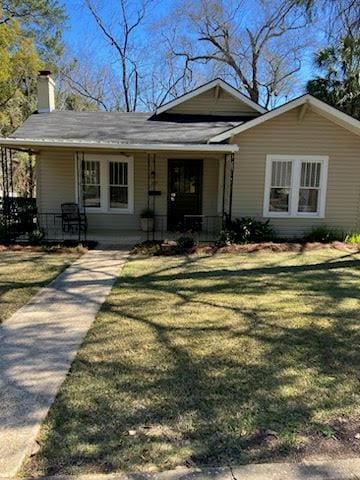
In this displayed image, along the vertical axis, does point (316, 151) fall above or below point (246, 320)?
above

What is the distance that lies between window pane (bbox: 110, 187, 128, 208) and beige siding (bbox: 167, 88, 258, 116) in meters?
3.45

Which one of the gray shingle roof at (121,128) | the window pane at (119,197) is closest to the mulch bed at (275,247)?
the gray shingle roof at (121,128)

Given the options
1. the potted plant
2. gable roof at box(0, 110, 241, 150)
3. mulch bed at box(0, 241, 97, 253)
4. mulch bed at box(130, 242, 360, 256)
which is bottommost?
mulch bed at box(0, 241, 97, 253)

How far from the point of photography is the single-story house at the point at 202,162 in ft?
35.0

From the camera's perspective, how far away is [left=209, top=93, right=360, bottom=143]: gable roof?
10.2 m

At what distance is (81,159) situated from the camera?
1196 cm

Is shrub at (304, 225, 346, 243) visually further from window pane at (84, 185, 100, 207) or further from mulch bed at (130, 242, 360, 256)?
window pane at (84, 185, 100, 207)

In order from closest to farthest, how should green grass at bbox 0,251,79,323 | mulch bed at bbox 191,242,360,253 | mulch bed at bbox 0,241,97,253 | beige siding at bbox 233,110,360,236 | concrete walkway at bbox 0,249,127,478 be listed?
1. concrete walkway at bbox 0,249,127,478
2. green grass at bbox 0,251,79,323
3. mulch bed at bbox 0,241,97,253
4. mulch bed at bbox 191,242,360,253
5. beige siding at bbox 233,110,360,236

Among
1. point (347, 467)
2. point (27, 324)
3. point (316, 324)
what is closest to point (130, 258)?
point (27, 324)

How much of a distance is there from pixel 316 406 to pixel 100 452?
1633mm

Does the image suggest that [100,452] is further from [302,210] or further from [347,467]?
[302,210]

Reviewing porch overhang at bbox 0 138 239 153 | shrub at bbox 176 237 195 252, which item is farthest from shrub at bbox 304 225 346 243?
shrub at bbox 176 237 195 252

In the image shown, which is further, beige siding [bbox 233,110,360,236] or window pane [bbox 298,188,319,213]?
window pane [bbox 298,188,319,213]

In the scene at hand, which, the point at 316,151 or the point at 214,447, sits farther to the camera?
the point at 316,151
